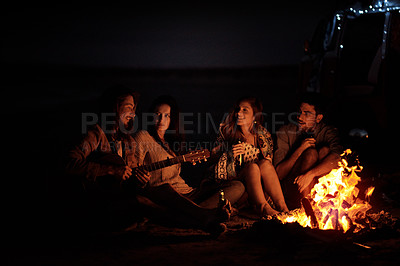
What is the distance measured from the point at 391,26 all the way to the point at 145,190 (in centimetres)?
524

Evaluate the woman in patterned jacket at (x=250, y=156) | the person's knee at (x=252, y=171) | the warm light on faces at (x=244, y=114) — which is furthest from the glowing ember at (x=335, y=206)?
the warm light on faces at (x=244, y=114)

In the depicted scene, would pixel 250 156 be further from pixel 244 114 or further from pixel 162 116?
pixel 162 116

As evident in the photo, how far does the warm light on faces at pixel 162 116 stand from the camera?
16.7ft

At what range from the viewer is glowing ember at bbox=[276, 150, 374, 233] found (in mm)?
4328

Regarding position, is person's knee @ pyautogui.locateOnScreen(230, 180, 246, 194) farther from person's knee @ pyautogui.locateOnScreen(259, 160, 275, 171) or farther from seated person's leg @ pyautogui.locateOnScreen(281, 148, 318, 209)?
seated person's leg @ pyautogui.locateOnScreen(281, 148, 318, 209)

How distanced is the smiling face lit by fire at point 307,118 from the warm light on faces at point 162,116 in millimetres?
1623

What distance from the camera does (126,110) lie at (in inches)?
189

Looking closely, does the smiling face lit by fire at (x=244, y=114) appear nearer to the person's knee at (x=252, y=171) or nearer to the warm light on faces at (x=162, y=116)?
the person's knee at (x=252, y=171)

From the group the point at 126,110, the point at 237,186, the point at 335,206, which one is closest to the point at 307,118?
the point at 237,186

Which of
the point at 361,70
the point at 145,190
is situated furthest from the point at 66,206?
the point at 361,70

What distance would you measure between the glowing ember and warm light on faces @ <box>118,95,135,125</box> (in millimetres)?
1863

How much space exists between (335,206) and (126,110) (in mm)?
2311

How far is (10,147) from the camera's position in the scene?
374 inches

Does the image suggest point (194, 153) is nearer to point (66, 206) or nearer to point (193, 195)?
point (193, 195)
